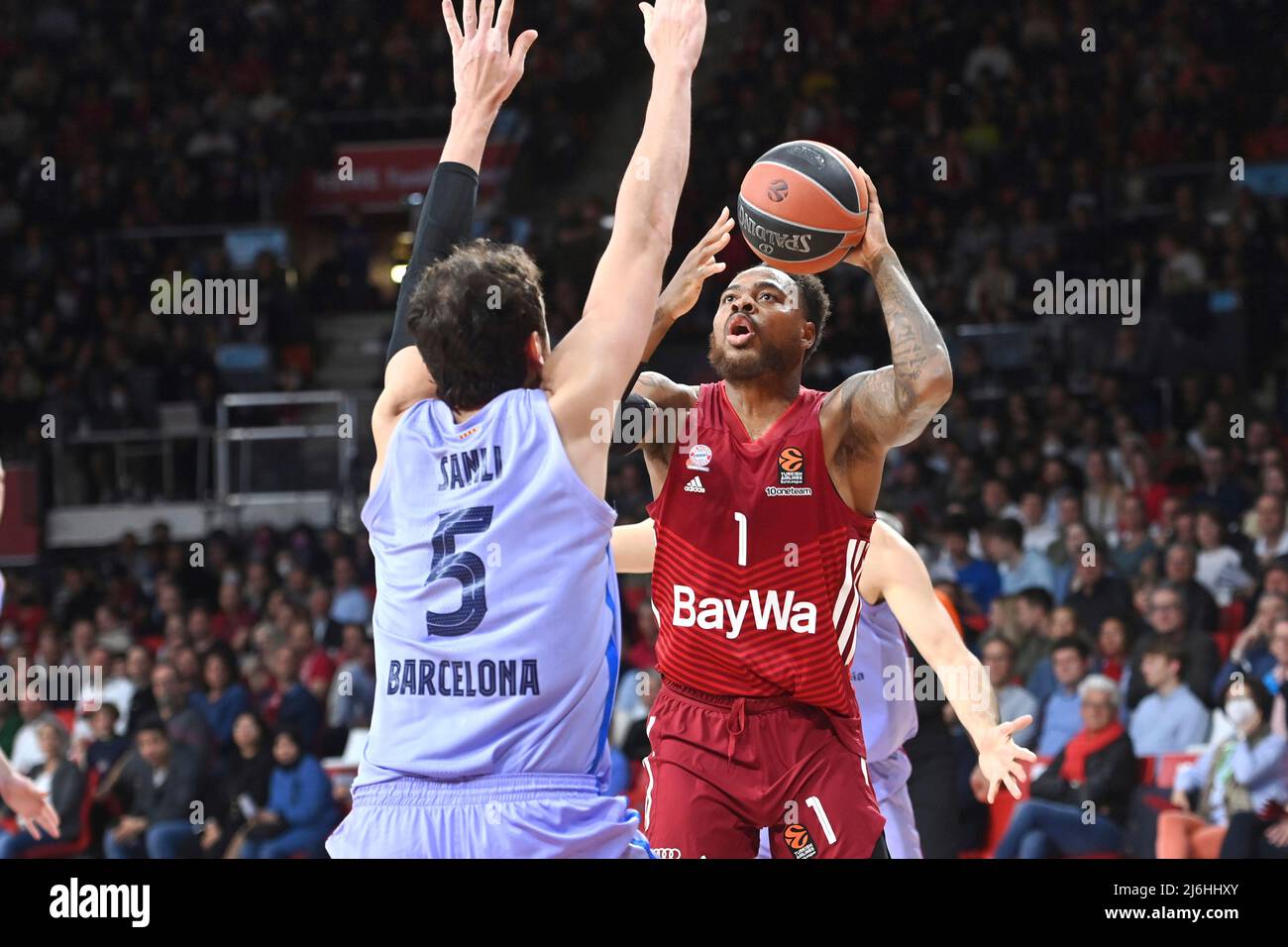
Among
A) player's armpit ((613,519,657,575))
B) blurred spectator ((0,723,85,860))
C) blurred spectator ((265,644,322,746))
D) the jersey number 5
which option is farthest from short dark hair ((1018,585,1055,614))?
the jersey number 5

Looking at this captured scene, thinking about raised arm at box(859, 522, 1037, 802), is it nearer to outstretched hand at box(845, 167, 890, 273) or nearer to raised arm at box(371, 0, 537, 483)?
outstretched hand at box(845, 167, 890, 273)

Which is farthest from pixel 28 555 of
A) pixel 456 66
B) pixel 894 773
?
pixel 456 66

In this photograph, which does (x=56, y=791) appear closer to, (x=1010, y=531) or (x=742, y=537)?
(x=1010, y=531)

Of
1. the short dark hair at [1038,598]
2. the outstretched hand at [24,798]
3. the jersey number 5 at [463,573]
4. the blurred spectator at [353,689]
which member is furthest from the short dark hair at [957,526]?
the jersey number 5 at [463,573]

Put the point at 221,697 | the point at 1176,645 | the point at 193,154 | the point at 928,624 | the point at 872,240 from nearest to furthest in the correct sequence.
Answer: the point at 872,240, the point at 928,624, the point at 1176,645, the point at 221,697, the point at 193,154

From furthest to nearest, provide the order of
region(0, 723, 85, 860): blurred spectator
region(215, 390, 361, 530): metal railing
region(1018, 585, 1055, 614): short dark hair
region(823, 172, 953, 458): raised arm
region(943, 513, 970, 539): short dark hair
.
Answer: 1. region(215, 390, 361, 530): metal railing
2. region(943, 513, 970, 539): short dark hair
3. region(0, 723, 85, 860): blurred spectator
4. region(1018, 585, 1055, 614): short dark hair
5. region(823, 172, 953, 458): raised arm

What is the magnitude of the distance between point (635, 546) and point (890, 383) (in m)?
1.16

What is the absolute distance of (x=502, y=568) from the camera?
10.8 feet

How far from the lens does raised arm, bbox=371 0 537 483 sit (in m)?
3.61

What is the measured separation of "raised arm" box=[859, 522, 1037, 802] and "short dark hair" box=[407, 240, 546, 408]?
7.40 feet

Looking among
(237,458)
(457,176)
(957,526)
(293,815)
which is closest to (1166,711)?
(957,526)

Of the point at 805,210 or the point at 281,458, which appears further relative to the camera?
the point at 281,458
